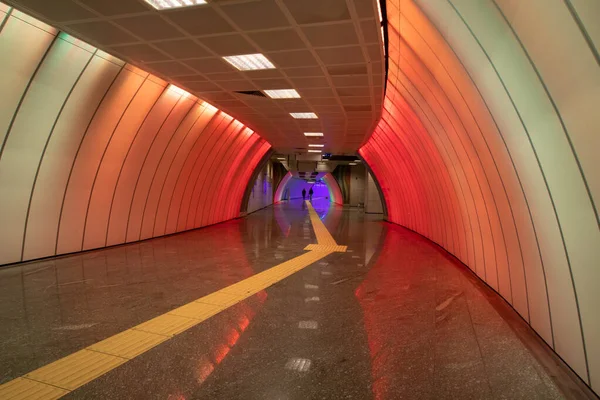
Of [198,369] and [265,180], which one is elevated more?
[265,180]

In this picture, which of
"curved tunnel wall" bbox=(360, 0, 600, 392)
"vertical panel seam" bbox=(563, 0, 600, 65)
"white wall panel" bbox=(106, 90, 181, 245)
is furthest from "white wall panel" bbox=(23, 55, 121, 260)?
"vertical panel seam" bbox=(563, 0, 600, 65)

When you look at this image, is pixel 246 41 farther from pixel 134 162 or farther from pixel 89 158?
pixel 134 162

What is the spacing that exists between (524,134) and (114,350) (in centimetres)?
546

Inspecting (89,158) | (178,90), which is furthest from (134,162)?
(178,90)

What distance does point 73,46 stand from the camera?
7.20 metres

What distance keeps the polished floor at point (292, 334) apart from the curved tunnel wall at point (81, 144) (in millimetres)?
1178

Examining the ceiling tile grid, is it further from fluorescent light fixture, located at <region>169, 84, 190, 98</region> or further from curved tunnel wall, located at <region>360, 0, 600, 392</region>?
fluorescent light fixture, located at <region>169, 84, 190, 98</region>

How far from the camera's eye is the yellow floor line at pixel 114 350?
3.00 meters

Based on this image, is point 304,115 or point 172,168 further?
point 172,168

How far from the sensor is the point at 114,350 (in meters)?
3.78

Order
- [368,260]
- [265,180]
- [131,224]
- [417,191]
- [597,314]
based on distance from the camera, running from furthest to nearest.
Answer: [265,180] → [417,191] → [131,224] → [368,260] → [597,314]

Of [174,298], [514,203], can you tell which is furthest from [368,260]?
[174,298]

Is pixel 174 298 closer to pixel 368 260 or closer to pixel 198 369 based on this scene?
pixel 198 369

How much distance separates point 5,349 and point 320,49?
6.34 m
